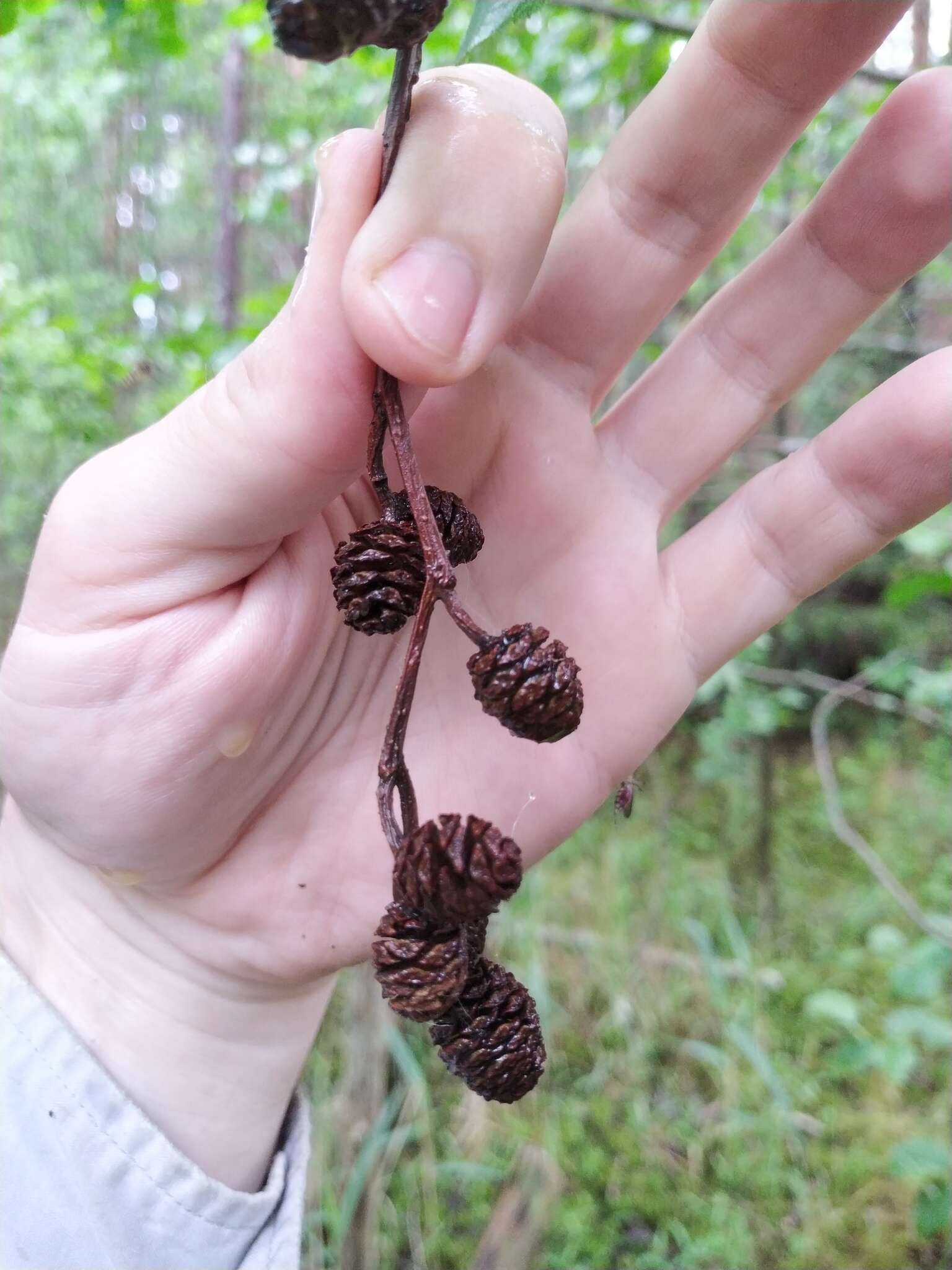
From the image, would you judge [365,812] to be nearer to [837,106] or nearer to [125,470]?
[125,470]

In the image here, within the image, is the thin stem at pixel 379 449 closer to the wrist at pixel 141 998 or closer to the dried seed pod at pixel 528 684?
the dried seed pod at pixel 528 684

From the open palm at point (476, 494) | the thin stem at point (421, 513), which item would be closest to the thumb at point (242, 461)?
the open palm at point (476, 494)

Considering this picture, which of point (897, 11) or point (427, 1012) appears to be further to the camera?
point (897, 11)

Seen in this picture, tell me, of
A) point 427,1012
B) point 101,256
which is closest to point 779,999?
point 427,1012

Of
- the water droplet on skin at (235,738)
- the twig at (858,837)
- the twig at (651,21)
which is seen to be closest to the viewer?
the water droplet on skin at (235,738)

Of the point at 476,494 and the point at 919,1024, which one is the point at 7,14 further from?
the point at 919,1024
